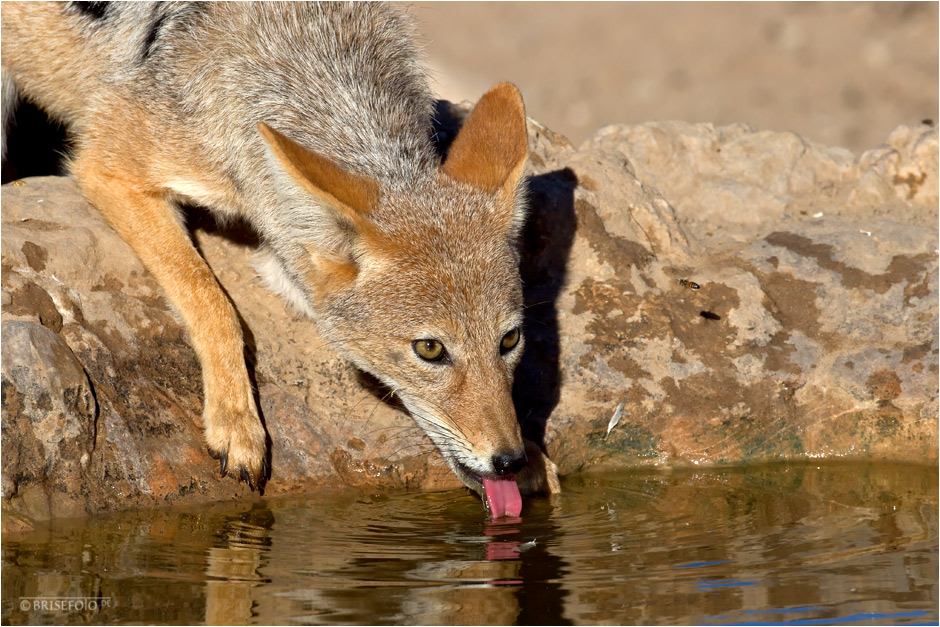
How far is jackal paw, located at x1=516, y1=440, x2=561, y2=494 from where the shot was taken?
5973 millimetres

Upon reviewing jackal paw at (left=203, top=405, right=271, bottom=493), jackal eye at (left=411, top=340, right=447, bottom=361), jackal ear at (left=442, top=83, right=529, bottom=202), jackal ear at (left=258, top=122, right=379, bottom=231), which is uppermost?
jackal ear at (left=442, top=83, right=529, bottom=202)

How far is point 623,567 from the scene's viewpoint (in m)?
4.90

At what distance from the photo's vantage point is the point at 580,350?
6777 millimetres

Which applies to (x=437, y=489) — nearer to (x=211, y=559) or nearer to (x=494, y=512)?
(x=494, y=512)

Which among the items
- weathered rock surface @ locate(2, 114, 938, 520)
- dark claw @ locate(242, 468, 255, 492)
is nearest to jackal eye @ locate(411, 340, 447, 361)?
weathered rock surface @ locate(2, 114, 938, 520)

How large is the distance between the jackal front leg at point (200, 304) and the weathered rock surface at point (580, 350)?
A: 0.13 m

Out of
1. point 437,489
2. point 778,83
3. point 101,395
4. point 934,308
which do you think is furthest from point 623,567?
point 778,83

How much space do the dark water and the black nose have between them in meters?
0.36

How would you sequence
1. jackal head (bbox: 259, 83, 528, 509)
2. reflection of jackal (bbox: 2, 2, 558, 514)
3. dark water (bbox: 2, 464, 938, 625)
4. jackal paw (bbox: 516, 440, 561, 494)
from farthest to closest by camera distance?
jackal paw (bbox: 516, 440, 561, 494) → reflection of jackal (bbox: 2, 2, 558, 514) → jackal head (bbox: 259, 83, 528, 509) → dark water (bbox: 2, 464, 938, 625)

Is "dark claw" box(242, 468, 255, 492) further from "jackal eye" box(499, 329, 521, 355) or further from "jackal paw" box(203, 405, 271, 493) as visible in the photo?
"jackal eye" box(499, 329, 521, 355)

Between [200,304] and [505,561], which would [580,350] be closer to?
[505,561]

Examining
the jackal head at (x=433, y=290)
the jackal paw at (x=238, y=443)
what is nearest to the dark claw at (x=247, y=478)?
the jackal paw at (x=238, y=443)

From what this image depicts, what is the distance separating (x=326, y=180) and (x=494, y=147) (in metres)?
1.24

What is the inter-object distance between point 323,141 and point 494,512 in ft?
8.24
